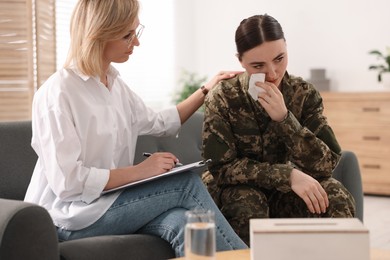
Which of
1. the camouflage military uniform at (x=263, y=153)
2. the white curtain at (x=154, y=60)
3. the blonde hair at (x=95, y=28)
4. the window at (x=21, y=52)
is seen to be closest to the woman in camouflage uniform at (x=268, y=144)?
the camouflage military uniform at (x=263, y=153)

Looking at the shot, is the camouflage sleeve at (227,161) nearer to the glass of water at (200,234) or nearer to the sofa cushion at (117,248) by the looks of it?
the sofa cushion at (117,248)

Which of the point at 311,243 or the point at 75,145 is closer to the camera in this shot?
the point at 311,243

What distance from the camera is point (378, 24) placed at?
19.1 ft

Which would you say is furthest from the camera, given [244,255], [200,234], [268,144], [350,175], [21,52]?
[21,52]

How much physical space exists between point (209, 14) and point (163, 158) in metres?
4.80

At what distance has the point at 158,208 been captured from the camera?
209 cm

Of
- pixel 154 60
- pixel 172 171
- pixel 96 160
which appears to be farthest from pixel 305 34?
pixel 172 171

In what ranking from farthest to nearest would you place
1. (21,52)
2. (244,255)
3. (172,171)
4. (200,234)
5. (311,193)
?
1. (21,52)
2. (311,193)
3. (172,171)
4. (244,255)
5. (200,234)

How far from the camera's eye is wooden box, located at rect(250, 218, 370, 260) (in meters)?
1.37

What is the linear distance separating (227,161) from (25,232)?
839 millimetres

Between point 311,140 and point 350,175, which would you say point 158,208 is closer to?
point 311,140

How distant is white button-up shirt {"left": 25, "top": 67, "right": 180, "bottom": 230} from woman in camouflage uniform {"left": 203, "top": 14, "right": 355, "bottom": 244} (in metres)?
0.35

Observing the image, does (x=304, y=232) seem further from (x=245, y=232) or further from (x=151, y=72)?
(x=151, y=72)

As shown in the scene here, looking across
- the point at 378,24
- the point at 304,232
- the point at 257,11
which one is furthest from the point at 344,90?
the point at 304,232
